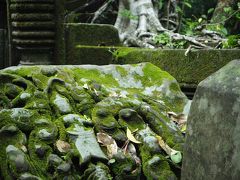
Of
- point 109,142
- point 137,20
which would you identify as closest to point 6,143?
point 109,142

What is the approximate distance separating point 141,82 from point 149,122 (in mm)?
749

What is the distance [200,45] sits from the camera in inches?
198

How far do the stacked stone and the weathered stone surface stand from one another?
67.4 inches

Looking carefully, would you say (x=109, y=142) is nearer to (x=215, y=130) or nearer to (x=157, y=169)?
(x=157, y=169)

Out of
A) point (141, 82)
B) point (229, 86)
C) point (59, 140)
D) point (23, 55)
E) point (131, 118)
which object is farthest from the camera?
point (23, 55)

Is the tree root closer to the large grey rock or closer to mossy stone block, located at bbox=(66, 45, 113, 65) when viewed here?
mossy stone block, located at bbox=(66, 45, 113, 65)

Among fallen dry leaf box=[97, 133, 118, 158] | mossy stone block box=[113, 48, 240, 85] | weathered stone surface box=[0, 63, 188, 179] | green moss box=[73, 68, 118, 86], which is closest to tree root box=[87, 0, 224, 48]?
mossy stone block box=[113, 48, 240, 85]

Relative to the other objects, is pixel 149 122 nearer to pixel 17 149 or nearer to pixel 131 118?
pixel 131 118

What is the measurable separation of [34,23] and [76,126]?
2.58 m

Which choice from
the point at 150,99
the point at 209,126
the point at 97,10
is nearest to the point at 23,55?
the point at 150,99

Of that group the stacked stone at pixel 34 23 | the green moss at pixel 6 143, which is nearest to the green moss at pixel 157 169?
the green moss at pixel 6 143

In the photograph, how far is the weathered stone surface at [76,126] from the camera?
6.95ft

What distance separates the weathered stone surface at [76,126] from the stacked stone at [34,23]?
171cm

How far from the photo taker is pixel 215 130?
1.92 m
